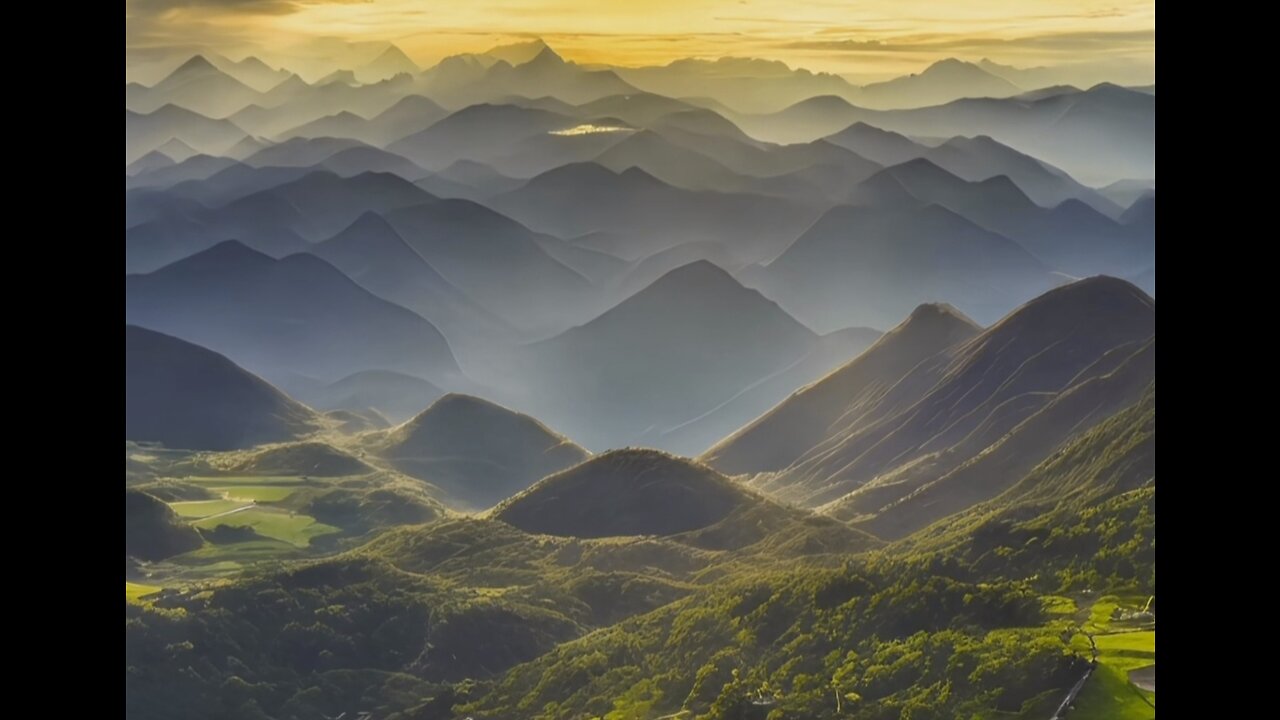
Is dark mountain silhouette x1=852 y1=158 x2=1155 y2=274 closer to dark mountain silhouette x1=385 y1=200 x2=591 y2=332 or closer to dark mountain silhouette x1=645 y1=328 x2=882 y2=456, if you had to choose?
dark mountain silhouette x1=645 y1=328 x2=882 y2=456

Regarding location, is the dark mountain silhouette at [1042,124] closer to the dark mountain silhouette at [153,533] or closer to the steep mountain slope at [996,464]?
the steep mountain slope at [996,464]

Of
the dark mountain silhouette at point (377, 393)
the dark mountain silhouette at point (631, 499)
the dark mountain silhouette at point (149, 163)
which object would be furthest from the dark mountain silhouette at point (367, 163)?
the dark mountain silhouette at point (631, 499)

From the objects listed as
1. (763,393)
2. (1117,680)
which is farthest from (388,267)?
(1117,680)

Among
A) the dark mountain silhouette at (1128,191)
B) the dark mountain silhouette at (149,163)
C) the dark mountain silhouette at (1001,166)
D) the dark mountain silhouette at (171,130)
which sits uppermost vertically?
the dark mountain silhouette at (171,130)

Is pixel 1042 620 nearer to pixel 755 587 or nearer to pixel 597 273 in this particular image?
pixel 755 587

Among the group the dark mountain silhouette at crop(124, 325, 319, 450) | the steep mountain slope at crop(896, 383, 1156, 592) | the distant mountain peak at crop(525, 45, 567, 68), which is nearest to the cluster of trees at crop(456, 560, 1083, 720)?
the steep mountain slope at crop(896, 383, 1156, 592)
